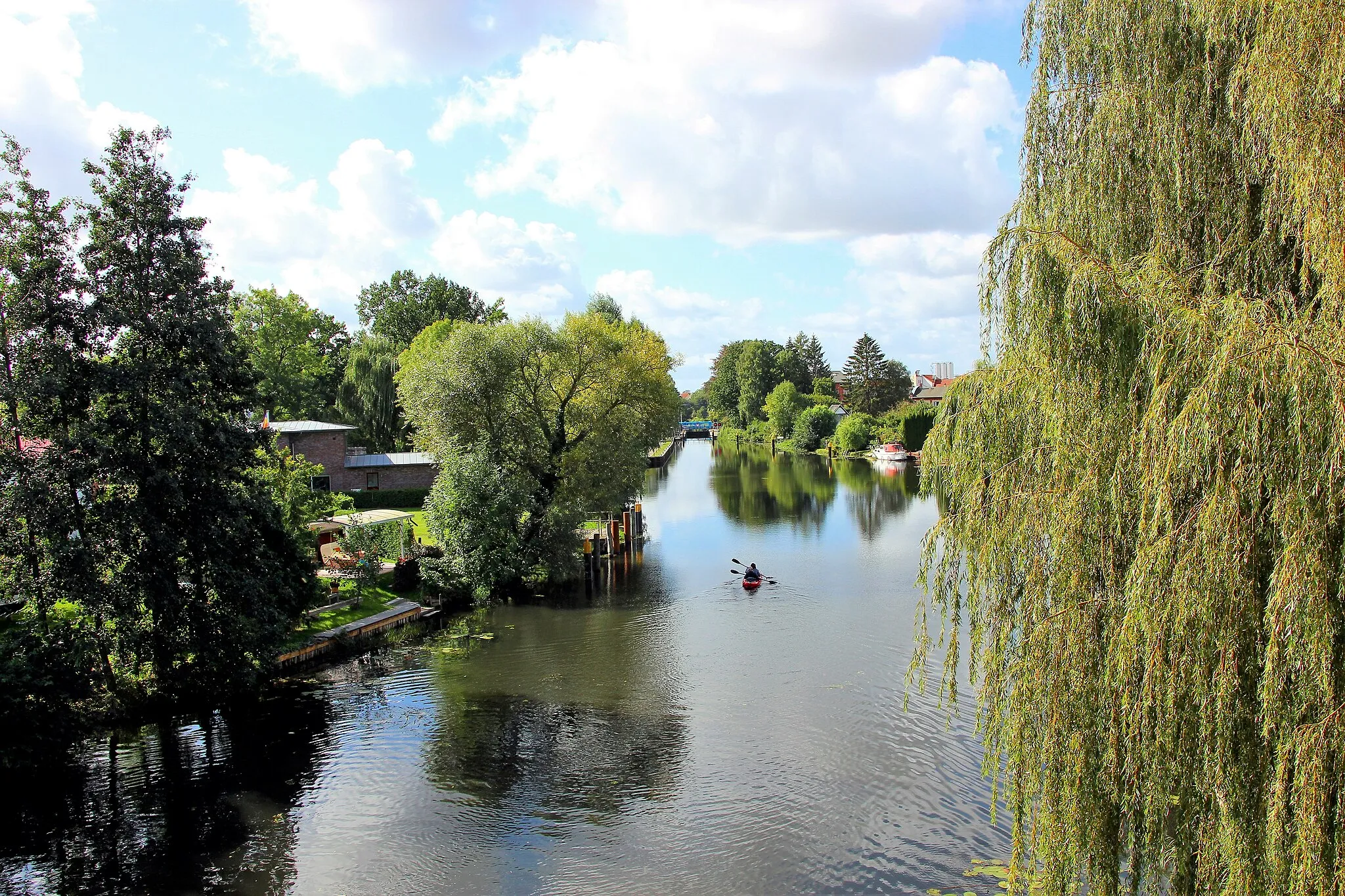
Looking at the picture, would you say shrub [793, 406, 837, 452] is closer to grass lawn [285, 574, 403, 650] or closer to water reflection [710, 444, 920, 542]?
water reflection [710, 444, 920, 542]

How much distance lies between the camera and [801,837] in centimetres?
1254

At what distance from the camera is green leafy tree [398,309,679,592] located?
2873cm

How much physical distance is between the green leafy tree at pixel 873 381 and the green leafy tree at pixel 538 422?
63.6 meters

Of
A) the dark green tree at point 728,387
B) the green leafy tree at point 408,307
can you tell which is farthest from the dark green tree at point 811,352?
the green leafy tree at point 408,307

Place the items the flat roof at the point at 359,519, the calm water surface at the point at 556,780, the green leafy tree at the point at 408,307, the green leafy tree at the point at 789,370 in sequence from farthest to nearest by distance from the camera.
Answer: the green leafy tree at the point at 789,370 < the green leafy tree at the point at 408,307 < the flat roof at the point at 359,519 < the calm water surface at the point at 556,780

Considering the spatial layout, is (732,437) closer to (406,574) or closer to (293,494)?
(406,574)

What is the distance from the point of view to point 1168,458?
6246mm

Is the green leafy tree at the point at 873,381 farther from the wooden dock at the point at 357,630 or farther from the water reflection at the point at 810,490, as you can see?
the wooden dock at the point at 357,630

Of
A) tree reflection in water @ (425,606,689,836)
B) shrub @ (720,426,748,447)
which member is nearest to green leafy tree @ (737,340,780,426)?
shrub @ (720,426,748,447)

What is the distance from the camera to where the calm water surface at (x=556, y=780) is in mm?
11883

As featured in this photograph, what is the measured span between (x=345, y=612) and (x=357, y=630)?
129cm

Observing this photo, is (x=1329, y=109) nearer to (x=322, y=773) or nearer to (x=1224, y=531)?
(x=1224, y=531)

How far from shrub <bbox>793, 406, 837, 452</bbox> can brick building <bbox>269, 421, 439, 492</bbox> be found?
5248 centimetres

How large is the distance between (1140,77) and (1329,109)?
6.21 feet
